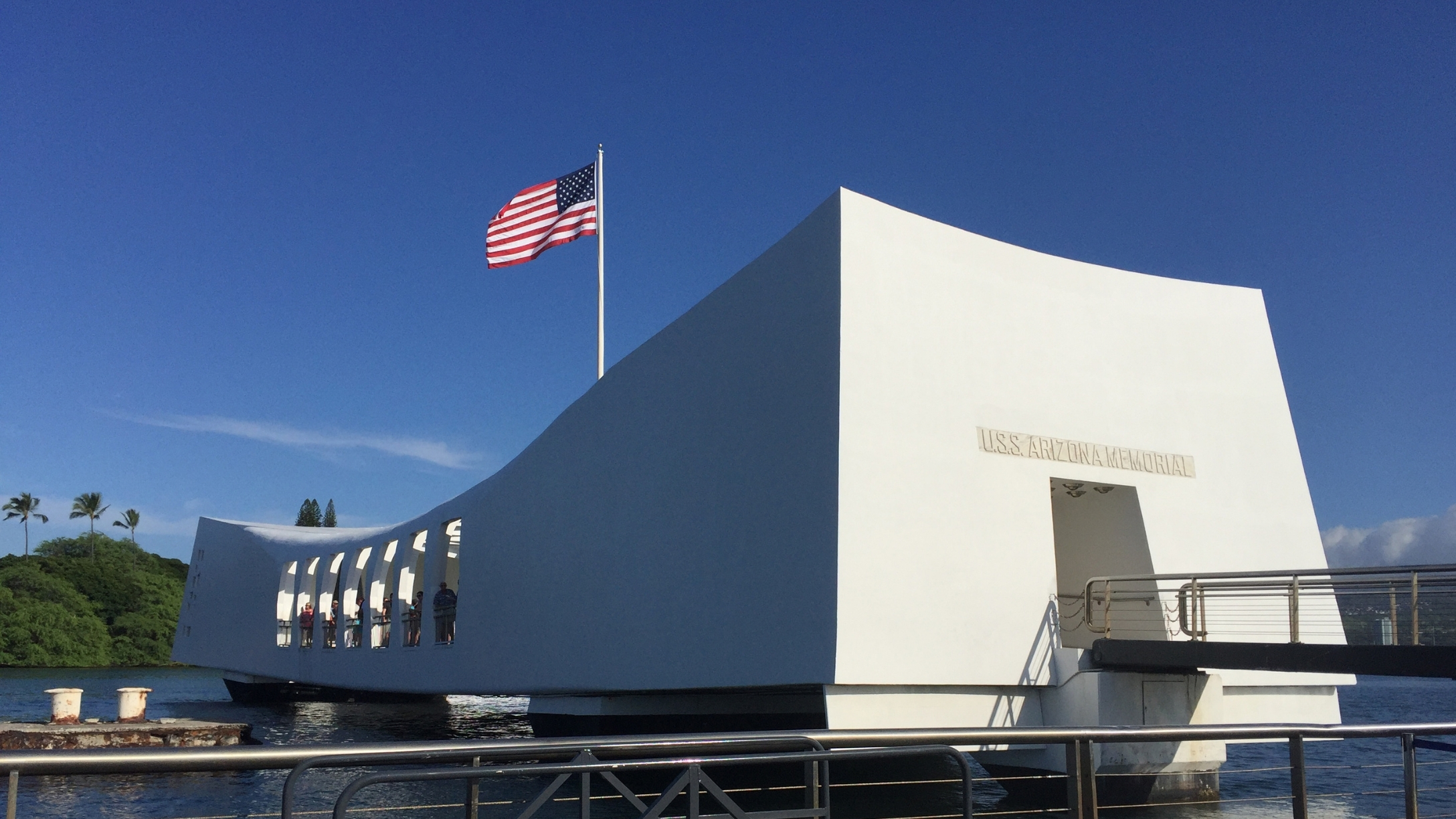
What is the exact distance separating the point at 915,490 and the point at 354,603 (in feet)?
67.0

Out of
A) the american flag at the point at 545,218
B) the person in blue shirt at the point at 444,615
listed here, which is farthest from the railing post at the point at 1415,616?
the person in blue shirt at the point at 444,615

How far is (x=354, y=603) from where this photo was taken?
93.9 ft

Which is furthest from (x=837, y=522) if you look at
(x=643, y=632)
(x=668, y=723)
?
(x=668, y=723)

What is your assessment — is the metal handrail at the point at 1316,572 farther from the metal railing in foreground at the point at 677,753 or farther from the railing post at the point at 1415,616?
the metal railing in foreground at the point at 677,753

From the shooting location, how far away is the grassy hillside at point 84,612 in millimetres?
56250

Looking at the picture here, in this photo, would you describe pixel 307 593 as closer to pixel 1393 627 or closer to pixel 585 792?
pixel 1393 627

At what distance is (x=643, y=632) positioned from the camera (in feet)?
50.2

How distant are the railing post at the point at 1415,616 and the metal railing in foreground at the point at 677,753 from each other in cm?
657

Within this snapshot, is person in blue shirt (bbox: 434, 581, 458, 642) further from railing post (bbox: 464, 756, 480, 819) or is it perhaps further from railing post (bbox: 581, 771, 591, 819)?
railing post (bbox: 581, 771, 591, 819)

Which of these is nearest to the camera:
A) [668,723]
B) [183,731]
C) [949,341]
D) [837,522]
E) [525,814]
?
[525,814]

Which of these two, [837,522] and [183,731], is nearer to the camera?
[837,522]

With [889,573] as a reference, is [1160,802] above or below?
below

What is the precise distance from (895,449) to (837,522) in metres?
1.24

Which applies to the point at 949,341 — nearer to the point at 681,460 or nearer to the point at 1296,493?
the point at 681,460
